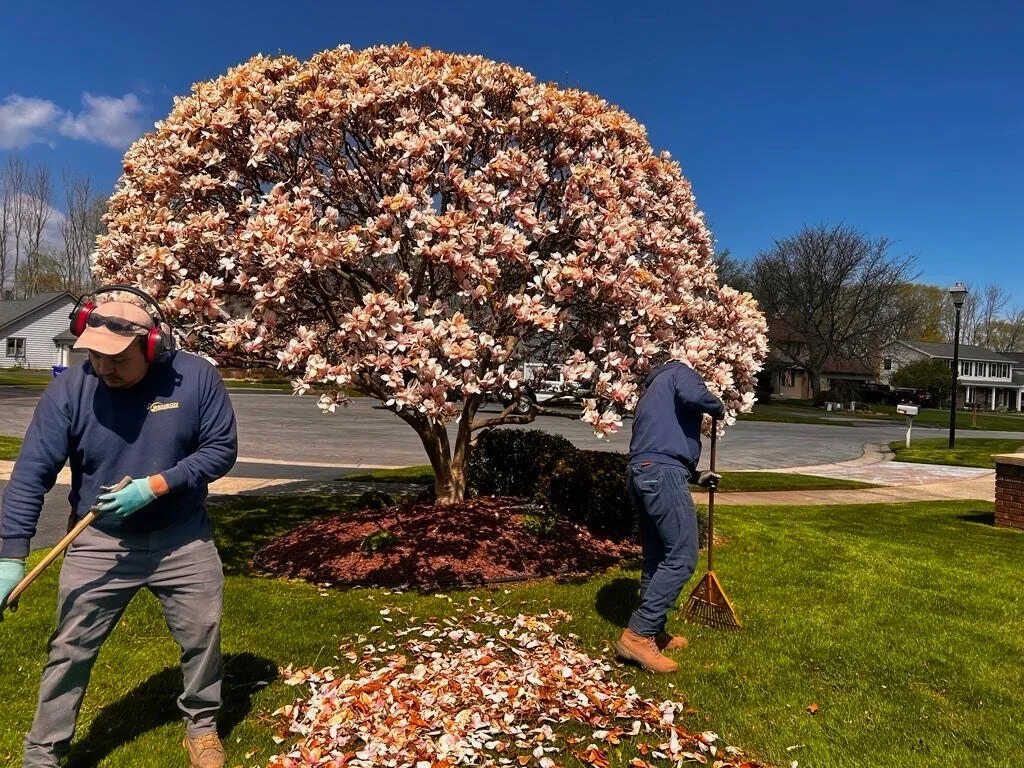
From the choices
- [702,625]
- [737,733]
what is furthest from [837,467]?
[737,733]

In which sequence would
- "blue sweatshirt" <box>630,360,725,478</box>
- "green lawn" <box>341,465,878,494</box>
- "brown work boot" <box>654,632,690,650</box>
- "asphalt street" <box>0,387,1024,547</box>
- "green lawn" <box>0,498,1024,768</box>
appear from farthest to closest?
"asphalt street" <box>0,387,1024,547</box>
"green lawn" <box>341,465,878,494</box>
"brown work boot" <box>654,632,690,650</box>
"blue sweatshirt" <box>630,360,725,478</box>
"green lawn" <box>0,498,1024,768</box>

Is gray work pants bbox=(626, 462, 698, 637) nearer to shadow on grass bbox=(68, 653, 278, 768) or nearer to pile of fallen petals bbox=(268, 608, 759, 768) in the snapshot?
pile of fallen petals bbox=(268, 608, 759, 768)

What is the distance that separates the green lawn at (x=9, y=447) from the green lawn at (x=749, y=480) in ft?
20.7

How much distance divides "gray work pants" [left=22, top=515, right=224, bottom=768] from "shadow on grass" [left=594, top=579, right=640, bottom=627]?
291 cm

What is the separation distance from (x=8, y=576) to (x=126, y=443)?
0.63 metres

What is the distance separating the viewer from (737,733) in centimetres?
347

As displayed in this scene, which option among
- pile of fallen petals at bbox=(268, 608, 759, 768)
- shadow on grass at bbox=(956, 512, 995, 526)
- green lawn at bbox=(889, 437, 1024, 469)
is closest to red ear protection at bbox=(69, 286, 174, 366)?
pile of fallen petals at bbox=(268, 608, 759, 768)

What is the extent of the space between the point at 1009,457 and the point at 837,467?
8101 mm

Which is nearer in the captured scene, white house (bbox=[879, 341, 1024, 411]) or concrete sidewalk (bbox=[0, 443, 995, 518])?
concrete sidewalk (bbox=[0, 443, 995, 518])

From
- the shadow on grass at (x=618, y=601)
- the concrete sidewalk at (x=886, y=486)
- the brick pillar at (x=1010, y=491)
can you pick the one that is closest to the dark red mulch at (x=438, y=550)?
the shadow on grass at (x=618, y=601)

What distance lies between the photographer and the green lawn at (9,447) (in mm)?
12890

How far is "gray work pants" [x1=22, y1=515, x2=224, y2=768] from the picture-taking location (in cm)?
278

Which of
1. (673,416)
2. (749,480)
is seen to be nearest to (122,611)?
(673,416)

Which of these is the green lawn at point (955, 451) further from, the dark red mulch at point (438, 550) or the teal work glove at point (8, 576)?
the teal work glove at point (8, 576)
